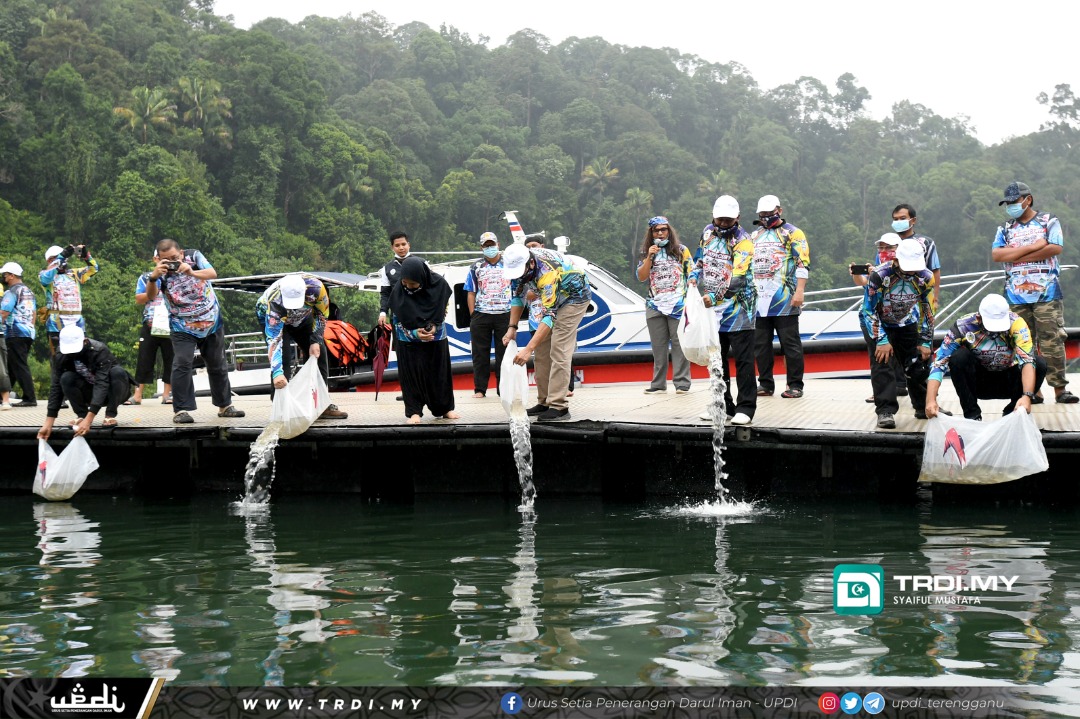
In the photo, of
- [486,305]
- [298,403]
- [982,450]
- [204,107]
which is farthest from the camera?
[204,107]

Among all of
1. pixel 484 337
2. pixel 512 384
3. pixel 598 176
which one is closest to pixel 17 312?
pixel 484 337

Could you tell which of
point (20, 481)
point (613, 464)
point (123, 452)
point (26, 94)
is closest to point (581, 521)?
point (613, 464)

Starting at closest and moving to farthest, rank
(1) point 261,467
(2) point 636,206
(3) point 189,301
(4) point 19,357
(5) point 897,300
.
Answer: (5) point 897,300, (1) point 261,467, (3) point 189,301, (4) point 19,357, (2) point 636,206

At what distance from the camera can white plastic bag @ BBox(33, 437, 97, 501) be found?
1026 cm

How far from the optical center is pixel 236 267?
4381cm

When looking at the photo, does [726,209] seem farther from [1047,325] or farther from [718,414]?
[1047,325]

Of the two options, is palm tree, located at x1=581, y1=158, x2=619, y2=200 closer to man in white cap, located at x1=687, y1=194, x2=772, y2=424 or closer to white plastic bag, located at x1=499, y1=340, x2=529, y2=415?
man in white cap, located at x1=687, y1=194, x2=772, y2=424

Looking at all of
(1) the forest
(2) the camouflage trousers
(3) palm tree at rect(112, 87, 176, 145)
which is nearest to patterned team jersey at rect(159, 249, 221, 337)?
(2) the camouflage trousers

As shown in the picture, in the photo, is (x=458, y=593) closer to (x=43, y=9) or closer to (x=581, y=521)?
(x=581, y=521)

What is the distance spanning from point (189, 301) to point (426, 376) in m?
2.19

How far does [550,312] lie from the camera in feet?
31.2

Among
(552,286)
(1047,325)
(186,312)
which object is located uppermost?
(552,286)

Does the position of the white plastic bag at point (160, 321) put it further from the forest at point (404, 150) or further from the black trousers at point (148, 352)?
the forest at point (404, 150)

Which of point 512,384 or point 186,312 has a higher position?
point 186,312
